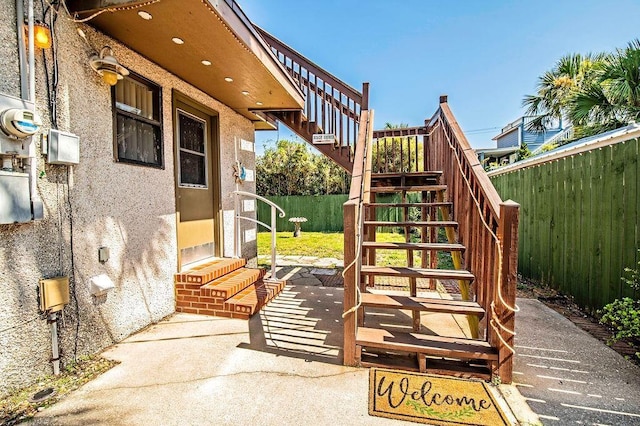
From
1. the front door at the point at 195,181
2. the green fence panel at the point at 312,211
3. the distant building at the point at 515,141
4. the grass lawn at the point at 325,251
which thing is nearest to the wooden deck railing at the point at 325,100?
the front door at the point at 195,181

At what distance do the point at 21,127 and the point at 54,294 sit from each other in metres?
1.20

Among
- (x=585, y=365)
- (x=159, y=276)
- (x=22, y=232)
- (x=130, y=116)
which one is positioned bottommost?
(x=585, y=365)

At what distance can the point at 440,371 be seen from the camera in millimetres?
2383

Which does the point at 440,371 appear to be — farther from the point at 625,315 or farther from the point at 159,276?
the point at 159,276

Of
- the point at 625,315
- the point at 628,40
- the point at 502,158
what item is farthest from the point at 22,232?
the point at 502,158

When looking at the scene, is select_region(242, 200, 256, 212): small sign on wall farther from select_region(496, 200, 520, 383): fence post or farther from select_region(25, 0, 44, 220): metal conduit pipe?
select_region(496, 200, 520, 383): fence post

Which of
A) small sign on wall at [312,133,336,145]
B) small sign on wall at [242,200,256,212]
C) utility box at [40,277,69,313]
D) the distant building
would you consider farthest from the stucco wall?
the distant building

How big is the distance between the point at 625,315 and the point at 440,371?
1.92 metres

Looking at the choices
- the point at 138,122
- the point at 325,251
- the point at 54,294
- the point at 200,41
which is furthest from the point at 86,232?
the point at 325,251

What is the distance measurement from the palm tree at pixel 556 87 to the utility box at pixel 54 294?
11439 mm

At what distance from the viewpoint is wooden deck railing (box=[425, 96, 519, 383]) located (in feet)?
7.38

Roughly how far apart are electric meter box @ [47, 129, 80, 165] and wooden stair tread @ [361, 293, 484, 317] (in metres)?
2.63

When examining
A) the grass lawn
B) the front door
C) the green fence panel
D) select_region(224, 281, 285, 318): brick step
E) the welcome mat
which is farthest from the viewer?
the green fence panel

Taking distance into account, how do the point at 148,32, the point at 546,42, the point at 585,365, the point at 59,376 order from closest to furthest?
the point at 59,376 < the point at 585,365 < the point at 148,32 < the point at 546,42
